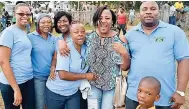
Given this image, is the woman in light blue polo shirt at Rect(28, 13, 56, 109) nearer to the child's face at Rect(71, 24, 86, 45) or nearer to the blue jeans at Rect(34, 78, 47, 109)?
the blue jeans at Rect(34, 78, 47, 109)

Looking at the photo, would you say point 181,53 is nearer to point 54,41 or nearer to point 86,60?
point 86,60

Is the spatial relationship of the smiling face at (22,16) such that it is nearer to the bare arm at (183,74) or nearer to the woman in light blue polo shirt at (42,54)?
the woman in light blue polo shirt at (42,54)

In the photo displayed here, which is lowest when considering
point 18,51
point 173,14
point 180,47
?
point 173,14

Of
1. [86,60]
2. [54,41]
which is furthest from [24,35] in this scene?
[86,60]

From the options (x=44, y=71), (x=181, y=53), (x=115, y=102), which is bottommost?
(x=115, y=102)

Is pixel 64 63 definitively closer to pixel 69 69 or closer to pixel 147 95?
pixel 69 69

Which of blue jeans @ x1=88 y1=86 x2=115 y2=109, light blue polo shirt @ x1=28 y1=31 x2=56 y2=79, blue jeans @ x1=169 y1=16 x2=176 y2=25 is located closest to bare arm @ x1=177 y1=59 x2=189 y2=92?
blue jeans @ x1=88 y1=86 x2=115 y2=109

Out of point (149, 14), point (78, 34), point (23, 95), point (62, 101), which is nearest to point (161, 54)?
point (149, 14)

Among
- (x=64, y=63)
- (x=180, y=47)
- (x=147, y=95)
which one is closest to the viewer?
(x=147, y=95)

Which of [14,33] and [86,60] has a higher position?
[14,33]

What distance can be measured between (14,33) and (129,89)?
1434 mm

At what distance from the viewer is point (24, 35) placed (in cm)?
360

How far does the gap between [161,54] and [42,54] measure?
4.84 feet

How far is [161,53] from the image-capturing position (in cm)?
319
